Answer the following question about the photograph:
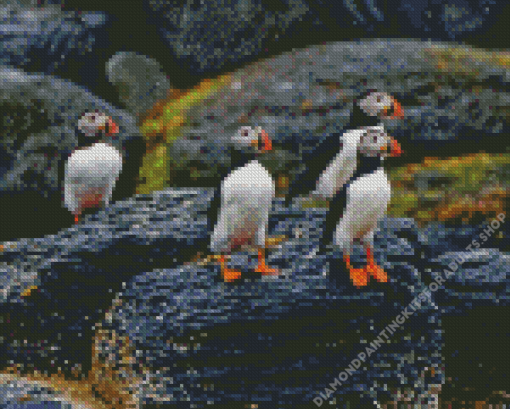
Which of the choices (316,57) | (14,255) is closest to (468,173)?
(316,57)

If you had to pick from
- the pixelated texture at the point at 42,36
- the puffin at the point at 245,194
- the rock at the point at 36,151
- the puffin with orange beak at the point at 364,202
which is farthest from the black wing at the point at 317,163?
the pixelated texture at the point at 42,36

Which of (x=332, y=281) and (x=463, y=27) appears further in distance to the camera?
(x=463, y=27)

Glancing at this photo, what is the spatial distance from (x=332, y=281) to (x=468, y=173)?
407 cm

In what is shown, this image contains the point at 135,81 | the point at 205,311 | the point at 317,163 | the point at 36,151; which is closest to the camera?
the point at 205,311

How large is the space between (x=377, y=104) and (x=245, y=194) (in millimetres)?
2173

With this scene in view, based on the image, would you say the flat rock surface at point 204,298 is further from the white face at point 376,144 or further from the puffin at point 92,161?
the white face at point 376,144

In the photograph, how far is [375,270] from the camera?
491 cm

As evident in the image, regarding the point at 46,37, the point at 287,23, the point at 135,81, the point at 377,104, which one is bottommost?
the point at 377,104

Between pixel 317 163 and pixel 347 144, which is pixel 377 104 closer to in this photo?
pixel 347 144

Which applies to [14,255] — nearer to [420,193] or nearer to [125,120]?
[125,120]

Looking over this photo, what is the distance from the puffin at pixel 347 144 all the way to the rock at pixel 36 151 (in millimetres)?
2628

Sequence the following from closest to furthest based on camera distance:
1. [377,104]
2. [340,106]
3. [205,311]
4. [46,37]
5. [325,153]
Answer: [205,311] < [377,104] < [325,153] < [340,106] < [46,37]

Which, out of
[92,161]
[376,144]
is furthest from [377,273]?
[92,161]

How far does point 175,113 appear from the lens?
981cm
